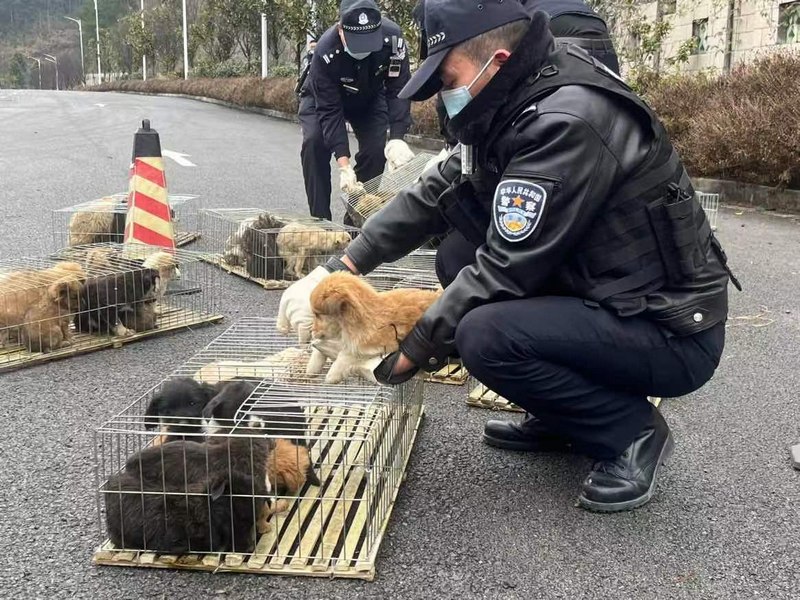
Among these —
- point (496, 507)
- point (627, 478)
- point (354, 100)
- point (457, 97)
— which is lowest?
point (496, 507)

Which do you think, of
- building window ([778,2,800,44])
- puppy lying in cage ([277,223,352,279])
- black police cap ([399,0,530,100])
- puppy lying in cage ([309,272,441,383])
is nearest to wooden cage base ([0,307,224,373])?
puppy lying in cage ([277,223,352,279])

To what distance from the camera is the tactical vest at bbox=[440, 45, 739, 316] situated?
8.87ft

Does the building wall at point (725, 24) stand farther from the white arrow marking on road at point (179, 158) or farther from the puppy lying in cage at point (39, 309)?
the puppy lying in cage at point (39, 309)

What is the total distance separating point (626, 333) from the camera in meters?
2.78

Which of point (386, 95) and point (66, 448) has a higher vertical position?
point (386, 95)

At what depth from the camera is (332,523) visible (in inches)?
112

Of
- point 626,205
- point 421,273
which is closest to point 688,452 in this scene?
point 626,205

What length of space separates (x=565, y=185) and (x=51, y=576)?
2.07m

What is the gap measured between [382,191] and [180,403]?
4.04 metres

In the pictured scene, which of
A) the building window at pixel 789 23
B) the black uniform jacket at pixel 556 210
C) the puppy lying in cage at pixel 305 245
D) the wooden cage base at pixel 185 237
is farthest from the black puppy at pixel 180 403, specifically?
the building window at pixel 789 23

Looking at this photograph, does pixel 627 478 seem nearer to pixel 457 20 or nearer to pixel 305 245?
pixel 457 20

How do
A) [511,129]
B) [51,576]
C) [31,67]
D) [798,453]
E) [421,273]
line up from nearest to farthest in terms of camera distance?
1. [51,576]
2. [511,129]
3. [798,453]
4. [421,273]
5. [31,67]

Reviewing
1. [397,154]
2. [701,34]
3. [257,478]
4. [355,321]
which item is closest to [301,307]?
[355,321]

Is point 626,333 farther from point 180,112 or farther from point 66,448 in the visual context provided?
point 180,112
